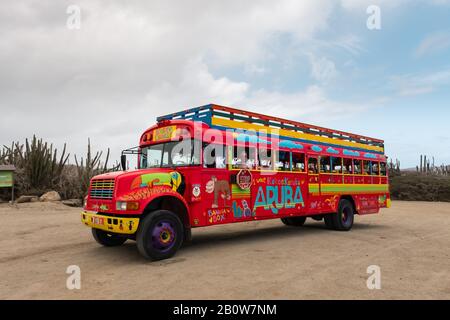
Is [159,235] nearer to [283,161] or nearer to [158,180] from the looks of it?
[158,180]

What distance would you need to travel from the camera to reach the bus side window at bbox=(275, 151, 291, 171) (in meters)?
8.87

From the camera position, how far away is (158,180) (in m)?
6.38

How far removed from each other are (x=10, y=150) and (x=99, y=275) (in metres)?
18.0

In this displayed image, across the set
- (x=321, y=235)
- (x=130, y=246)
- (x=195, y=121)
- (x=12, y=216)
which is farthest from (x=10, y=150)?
(x=321, y=235)

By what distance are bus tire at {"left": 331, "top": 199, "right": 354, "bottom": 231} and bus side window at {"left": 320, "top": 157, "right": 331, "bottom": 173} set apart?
1.28m

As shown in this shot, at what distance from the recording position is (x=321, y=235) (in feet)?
31.5

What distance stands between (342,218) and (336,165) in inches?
66.7

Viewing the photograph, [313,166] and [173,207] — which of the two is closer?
[173,207]

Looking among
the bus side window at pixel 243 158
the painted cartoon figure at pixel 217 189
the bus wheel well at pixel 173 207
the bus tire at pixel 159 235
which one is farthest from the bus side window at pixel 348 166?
the bus tire at pixel 159 235

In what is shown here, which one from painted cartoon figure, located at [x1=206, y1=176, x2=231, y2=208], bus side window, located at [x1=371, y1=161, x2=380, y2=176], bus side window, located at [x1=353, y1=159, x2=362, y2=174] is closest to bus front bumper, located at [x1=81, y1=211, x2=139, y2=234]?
painted cartoon figure, located at [x1=206, y1=176, x2=231, y2=208]

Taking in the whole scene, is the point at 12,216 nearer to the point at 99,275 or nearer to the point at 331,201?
the point at 99,275

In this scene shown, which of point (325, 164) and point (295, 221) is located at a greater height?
point (325, 164)

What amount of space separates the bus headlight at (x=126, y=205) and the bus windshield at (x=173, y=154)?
1417 millimetres

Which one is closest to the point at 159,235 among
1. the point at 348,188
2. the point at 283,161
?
the point at 283,161
